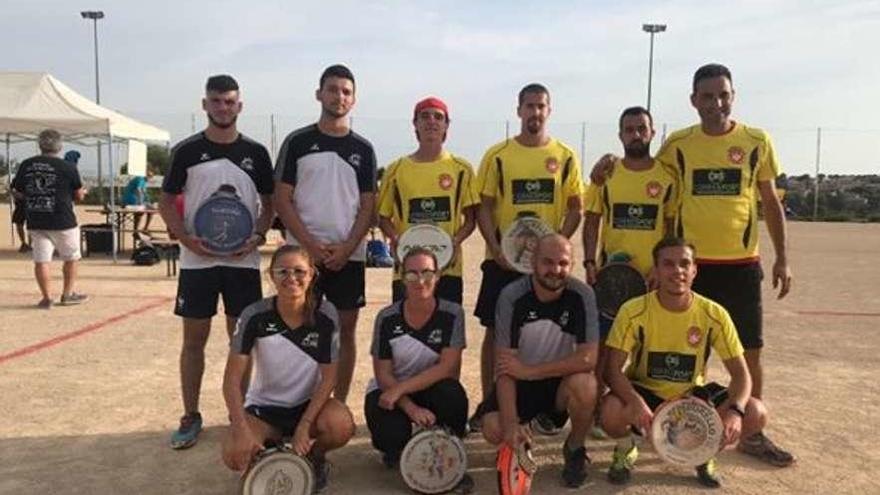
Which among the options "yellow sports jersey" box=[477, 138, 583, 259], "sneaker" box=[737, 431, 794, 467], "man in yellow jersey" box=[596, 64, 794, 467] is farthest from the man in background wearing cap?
"sneaker" box=[737, 431, 794, 467]

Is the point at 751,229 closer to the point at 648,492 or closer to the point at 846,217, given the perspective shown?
the point at 648,492

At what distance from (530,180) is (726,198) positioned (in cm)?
114

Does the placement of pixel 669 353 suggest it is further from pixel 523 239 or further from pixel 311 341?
pixel 311 341

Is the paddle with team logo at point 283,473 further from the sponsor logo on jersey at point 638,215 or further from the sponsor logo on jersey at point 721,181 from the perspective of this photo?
the sponsor logo on jersey at point 721,181

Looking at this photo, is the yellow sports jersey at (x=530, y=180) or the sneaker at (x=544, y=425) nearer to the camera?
the sneaker at (x=544, y=425)

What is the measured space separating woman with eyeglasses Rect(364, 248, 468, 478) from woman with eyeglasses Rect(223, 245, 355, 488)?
22 cm

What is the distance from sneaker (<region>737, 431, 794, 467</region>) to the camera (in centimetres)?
440

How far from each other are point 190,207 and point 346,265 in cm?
100

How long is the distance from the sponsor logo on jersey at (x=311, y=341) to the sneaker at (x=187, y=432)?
3.55 feet

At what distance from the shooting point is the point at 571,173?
15.6 ft

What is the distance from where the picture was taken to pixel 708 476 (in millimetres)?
4098

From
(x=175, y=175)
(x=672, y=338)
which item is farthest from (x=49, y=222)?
(x=672, y=338)

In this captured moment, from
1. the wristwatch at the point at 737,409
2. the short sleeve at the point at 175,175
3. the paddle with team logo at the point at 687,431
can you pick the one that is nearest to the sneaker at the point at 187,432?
the short sleeve at the point at 175,175

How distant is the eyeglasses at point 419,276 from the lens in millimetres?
4129
